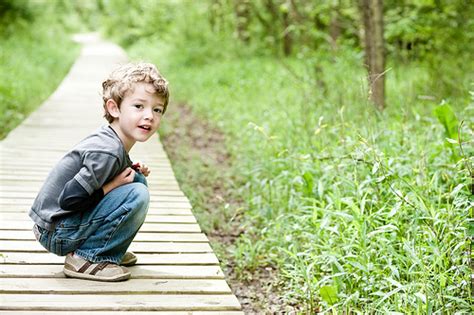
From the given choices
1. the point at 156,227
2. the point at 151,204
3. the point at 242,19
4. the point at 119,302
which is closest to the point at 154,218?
the point at 156,227

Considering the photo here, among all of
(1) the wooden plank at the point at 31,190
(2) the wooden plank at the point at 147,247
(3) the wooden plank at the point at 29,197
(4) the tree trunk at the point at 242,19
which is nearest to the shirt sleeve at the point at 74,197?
(2) the wooden plank at the point at 147,247

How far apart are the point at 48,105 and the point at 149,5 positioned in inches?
652

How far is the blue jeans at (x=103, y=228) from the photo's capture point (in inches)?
121

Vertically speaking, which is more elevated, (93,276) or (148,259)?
(93,276)

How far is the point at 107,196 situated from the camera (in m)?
3.07

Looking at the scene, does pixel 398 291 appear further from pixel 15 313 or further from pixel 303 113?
pixel 303 113

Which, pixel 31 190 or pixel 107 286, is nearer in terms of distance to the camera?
pixel 107 286

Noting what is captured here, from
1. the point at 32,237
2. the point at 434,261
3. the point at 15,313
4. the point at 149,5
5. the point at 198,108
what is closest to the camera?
the point at 15,313

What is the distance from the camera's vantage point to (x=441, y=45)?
999 cm

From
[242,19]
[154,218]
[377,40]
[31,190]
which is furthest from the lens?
[242,19]

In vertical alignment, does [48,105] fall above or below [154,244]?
below

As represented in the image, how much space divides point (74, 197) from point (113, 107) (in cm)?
53

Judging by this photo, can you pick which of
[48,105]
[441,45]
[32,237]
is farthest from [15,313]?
[441,45]

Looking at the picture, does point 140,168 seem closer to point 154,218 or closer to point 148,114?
point 148,114
